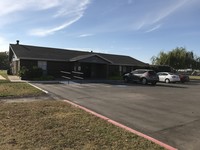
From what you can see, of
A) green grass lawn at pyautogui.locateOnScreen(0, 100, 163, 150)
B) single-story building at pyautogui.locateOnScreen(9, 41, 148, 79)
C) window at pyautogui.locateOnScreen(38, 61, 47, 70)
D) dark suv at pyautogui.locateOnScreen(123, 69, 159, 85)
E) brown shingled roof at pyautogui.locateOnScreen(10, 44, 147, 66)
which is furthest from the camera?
window at pyautogui.locateOnScreen(38, 61, 47, 70)

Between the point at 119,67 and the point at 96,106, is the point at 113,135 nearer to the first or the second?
the point at 96,106

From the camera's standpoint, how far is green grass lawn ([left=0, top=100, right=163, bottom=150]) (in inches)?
209

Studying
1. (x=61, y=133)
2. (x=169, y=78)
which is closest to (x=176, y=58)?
(x=169, y=78)

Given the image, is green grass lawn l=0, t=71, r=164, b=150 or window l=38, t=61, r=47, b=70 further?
window l=38, t=61, r=47, b=70

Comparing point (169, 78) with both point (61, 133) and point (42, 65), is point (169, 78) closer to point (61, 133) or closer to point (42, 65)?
point (42, 65)

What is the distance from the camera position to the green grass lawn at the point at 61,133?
17.4ft

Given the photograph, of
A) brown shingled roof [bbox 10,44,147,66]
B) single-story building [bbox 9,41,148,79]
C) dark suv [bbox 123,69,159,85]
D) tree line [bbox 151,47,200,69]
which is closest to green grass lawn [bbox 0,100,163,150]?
dark suv [bbox 123,69,159,85]

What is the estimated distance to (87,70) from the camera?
35125 millimetres

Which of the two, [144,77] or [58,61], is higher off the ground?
[58,61]

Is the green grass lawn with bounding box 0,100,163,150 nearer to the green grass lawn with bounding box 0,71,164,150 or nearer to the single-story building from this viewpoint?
the green grass lawn with bounding box 0,71,164,150

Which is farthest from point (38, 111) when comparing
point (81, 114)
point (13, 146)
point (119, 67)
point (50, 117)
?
point (119, 67)

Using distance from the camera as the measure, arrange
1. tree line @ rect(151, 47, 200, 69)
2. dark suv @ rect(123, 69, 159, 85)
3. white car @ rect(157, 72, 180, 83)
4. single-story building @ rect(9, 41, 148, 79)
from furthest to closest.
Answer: tree line @ rect(151, 47, 200, 69) → white car @ rect(157, 72, 180, 83) → single-story building @ rect(9, 41, 148, 79) → dark suv @ rect(123, 69, 159, 85)

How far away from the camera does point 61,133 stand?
241 inches

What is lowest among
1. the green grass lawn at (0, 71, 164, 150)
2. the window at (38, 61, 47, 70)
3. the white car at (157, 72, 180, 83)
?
the green grass lawn at (0, 71, 164, 150)
